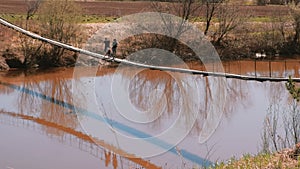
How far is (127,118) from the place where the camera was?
12.3 m

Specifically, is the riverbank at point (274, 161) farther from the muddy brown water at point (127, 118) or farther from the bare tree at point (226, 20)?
the bare tree at point (226, 20)

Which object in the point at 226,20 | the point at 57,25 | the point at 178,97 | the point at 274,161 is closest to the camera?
the point at 274,161

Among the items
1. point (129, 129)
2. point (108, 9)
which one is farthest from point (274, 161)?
point (108, 9)

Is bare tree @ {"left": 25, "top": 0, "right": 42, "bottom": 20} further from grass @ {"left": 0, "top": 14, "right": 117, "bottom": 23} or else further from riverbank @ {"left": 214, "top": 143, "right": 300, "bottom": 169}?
riverbank @ {"left": 214, "top": 143, "right": 300, "bottom": 169}

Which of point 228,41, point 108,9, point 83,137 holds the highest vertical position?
point 108,9

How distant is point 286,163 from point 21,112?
9.10 metres

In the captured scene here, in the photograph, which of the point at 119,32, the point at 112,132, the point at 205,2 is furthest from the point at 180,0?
the point at 112,132

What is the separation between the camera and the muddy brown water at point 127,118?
9727 mm

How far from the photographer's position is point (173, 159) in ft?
31.3

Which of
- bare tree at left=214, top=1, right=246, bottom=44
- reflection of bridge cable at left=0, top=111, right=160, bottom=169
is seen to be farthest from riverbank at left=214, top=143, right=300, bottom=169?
bare tree at left=214, top=1, right=246, bottom=44

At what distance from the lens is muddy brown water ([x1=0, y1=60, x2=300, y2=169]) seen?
9.73 metres

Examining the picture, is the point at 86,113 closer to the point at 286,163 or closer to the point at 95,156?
the point at 95,156

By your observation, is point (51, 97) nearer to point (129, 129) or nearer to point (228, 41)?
point (129, 129)

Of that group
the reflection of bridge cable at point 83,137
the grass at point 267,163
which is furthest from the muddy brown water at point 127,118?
the grass at point 267,163
